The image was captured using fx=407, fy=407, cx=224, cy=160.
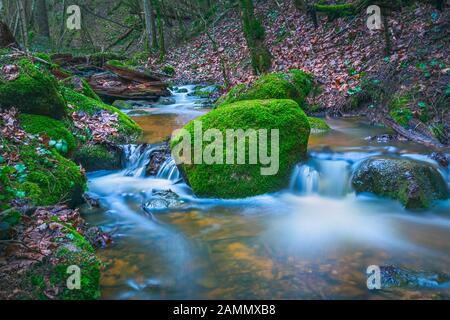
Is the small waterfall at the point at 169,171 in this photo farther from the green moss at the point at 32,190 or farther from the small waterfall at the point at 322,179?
the green moss at the point at 32,190

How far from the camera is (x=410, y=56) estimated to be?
9.52 meters

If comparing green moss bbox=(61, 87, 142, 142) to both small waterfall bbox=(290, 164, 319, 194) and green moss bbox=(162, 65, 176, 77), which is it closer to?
small waterfall bbox=(290, 164, 319, 194)

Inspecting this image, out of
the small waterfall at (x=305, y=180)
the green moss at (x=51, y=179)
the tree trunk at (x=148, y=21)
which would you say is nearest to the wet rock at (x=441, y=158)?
the small waterfall at (x=305, y=180)

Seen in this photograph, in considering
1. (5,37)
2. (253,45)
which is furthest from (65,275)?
(253,45)

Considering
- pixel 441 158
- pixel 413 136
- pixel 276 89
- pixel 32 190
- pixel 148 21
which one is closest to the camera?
pixel 32 190

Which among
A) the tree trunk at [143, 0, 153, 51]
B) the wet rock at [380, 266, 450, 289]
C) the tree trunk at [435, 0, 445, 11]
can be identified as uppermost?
the tree trunk at [143, 0, 153, 51]

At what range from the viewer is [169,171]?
706 cm

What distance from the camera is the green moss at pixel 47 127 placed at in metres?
6.43

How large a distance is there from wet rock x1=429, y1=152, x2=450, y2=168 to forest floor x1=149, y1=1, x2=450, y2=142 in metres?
1.41

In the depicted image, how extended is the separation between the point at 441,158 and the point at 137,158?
5191mm

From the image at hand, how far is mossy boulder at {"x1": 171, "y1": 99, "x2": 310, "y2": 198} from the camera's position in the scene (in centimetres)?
603

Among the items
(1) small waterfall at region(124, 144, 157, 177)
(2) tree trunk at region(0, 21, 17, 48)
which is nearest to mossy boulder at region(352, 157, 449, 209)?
(1) small waterfall at region(124, 144, 157, 177)

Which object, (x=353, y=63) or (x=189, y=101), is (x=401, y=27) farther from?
(x=189, y=101)

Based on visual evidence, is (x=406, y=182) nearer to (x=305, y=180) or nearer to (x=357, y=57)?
(x=305, y=180)
